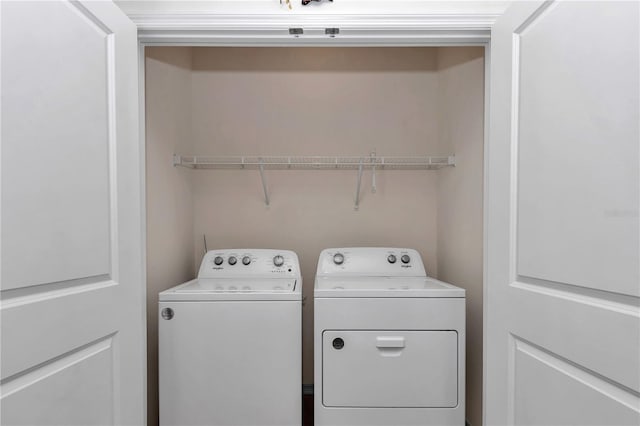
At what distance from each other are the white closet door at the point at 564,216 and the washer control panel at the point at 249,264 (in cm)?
123

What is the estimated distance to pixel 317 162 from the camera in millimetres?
2646

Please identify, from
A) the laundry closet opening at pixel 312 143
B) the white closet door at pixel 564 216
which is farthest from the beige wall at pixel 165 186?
the white closet door at pixel 564 216

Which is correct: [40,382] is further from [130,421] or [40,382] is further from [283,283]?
[283,283]

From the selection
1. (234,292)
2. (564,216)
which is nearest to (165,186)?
(234,292)

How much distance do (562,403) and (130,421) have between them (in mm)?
1398

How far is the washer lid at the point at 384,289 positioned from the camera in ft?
5.91

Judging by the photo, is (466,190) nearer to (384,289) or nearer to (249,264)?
(384,289)

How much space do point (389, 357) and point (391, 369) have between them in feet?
0.19

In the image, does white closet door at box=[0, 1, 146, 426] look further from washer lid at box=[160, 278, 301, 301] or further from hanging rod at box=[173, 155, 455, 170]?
hanging rod at box=[173, 155, 455, 170]

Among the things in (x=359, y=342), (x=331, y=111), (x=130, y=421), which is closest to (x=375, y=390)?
(x=359, y=342)

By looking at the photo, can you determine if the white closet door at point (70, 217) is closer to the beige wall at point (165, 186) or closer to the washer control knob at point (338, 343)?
the beige wall at point (165, 186)

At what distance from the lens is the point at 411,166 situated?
263 centimetres

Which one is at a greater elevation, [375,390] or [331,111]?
[331,111]

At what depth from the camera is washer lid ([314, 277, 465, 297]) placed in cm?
180
